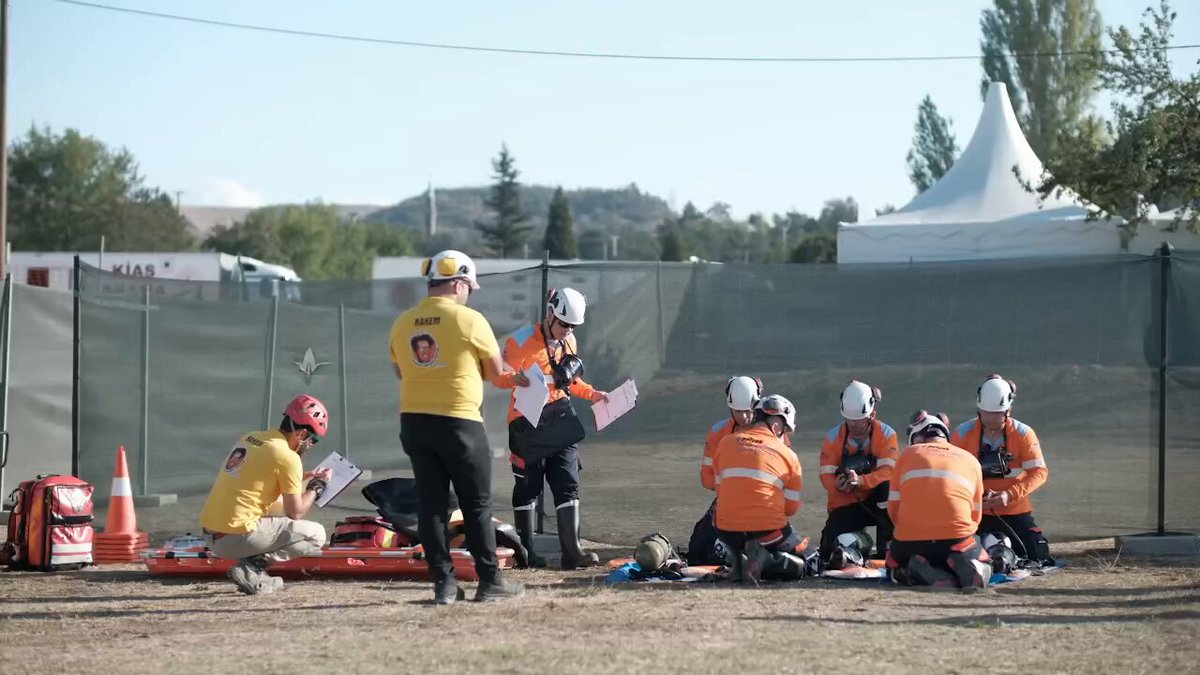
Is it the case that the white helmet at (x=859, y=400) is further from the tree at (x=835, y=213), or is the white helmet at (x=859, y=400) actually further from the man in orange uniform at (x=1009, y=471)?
the tree at (x=835, y=213)

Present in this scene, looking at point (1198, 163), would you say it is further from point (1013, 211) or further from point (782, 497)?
point (782, 497)

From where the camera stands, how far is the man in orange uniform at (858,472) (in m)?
9.78

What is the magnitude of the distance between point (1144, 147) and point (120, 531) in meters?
20.3

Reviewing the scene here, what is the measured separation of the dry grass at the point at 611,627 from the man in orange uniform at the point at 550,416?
48cm

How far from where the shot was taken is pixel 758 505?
358 inches

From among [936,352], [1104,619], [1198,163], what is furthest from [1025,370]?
[1198,163]

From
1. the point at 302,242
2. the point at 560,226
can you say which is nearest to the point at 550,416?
the point at 302,242

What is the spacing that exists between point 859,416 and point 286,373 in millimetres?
4749

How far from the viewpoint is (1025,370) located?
35.1 feet

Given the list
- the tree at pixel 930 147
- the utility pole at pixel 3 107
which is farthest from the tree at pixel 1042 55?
the utility pole at pixel 3 107

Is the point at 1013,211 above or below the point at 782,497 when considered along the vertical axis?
above

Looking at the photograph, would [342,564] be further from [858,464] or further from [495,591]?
[858,464]

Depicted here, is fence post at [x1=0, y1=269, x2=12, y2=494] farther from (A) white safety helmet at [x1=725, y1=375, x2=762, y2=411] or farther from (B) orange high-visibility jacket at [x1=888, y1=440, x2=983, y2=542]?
(B) orange high-visibility jacket at [x1=888, y1=440, x2=983, y2=542]

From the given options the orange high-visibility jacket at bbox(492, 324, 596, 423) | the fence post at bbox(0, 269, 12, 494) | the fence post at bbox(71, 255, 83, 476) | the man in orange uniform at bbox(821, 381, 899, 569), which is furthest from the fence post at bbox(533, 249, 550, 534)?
the fence post at bbox(0, 269, 12, 494)
